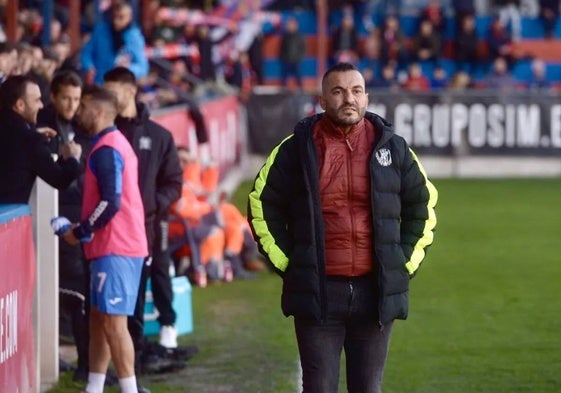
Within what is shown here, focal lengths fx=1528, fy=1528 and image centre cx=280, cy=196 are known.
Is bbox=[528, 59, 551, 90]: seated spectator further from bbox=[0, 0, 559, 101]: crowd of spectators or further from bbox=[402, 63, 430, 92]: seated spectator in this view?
bbox=[402, 63, 430, 92]: seated spectator

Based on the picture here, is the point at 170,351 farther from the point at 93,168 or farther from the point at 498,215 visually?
the point at 498,215

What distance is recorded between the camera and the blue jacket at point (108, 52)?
1430 cm

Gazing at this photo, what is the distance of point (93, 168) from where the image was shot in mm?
8375

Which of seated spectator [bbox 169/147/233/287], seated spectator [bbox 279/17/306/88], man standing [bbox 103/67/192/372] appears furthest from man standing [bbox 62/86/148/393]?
seated spectator [bbox 279/17/306/88]

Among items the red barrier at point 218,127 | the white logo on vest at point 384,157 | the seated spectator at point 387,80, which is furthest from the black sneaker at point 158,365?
the seated spectator at point 387,80

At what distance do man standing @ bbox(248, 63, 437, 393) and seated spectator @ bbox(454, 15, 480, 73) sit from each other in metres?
28.1

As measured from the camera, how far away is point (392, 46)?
34.3 metres

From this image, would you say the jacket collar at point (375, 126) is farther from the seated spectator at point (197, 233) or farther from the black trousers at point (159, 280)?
the seated spectator at point (197, 233)

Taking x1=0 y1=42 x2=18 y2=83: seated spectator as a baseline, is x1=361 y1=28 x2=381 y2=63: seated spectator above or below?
below

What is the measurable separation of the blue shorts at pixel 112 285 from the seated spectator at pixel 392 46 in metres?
26.0

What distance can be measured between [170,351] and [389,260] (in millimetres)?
4182

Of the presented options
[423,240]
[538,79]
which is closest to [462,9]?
[538,79]

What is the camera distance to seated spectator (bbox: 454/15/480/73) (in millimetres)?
34344

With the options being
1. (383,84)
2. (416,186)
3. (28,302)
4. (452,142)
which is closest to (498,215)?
(452,142)
